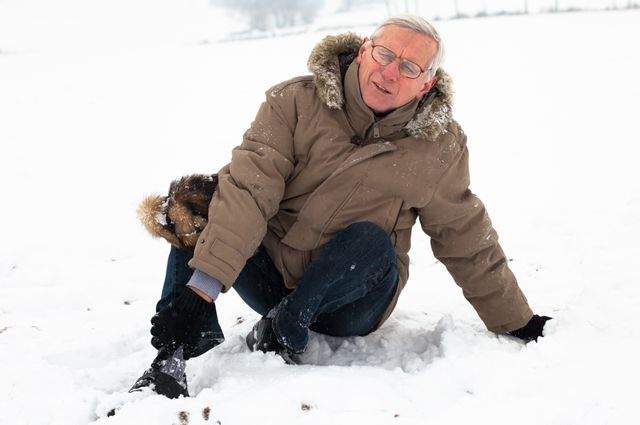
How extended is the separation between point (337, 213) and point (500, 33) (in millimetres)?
15183

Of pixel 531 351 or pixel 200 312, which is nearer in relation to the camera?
pixel 200 312

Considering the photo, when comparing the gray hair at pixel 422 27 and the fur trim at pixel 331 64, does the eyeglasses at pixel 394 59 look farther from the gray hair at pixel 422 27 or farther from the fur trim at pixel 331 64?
the fur trim at pixel 331 64

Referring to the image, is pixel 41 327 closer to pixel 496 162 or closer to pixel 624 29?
pixel 496 162

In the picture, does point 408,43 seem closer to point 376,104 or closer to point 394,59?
point 394,59

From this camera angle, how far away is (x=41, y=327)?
2.76m

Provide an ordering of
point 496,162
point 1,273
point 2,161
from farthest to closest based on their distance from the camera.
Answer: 1. point 2,161
2. point 496,162
3. point 1,273

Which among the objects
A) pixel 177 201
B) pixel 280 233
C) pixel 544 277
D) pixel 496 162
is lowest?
pixel 496 162

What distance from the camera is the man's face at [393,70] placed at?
6.43 feet

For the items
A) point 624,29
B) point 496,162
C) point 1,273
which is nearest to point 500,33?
point 624,29

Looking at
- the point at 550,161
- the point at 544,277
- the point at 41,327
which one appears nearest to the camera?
the point at 41,327

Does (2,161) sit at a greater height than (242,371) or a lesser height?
lesser

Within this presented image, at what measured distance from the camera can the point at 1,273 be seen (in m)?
3.58

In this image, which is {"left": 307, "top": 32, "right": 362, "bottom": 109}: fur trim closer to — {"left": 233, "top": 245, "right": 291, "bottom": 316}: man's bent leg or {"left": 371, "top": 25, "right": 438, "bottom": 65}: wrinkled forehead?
{"left": 371, "top": 25, "right": 438, "bottom": 65}: wrinkled forehead

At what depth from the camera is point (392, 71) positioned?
1956mm
